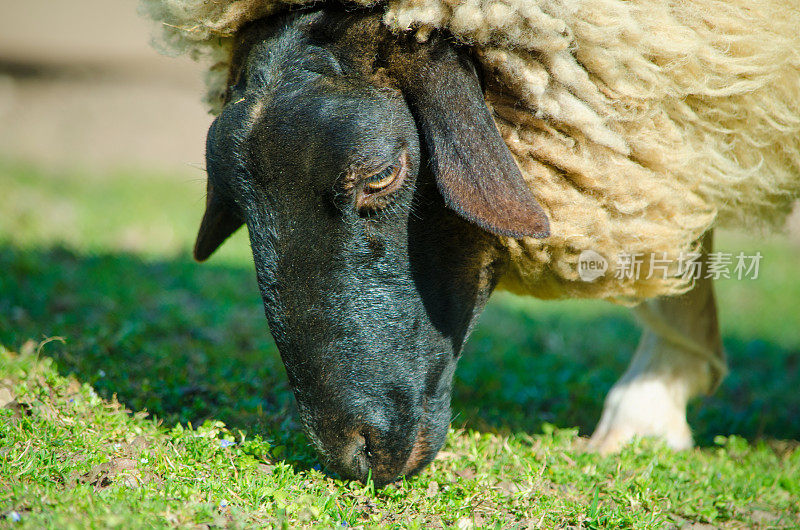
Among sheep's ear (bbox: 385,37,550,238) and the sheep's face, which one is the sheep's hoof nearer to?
the sheep's face

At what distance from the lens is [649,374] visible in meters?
3.63

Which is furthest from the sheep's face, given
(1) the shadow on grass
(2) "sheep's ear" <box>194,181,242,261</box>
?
(1) the shadow on grass

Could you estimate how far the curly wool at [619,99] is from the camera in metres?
2.40

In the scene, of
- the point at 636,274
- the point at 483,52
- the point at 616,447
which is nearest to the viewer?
the point at 483,52

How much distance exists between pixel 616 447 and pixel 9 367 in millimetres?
2666

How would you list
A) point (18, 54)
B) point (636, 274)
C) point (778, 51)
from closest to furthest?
point (778, 51) < point (636, 274) < point (18, 54)

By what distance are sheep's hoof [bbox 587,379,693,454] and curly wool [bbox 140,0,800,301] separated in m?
0.85

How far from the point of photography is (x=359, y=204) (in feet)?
7.65

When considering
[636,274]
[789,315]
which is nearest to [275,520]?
[636,274]

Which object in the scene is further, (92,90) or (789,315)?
(92,90)

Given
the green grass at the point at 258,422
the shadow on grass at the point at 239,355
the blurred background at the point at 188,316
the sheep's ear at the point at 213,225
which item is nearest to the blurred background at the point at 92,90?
the blurred background at the point at 188,316

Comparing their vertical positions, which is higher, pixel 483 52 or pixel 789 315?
pixel 483 52

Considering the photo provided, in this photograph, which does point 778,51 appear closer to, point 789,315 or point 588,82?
point 588,82

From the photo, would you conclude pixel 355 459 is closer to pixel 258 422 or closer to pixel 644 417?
pixel 258 422
